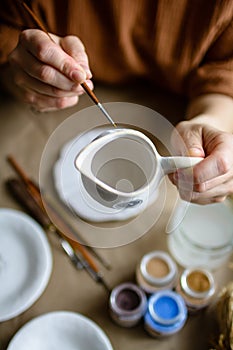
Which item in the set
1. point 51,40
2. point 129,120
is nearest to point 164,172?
point 129,120

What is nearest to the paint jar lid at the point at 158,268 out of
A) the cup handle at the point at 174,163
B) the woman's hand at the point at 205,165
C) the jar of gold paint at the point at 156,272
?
the jar of gold paint at the point at 156,272

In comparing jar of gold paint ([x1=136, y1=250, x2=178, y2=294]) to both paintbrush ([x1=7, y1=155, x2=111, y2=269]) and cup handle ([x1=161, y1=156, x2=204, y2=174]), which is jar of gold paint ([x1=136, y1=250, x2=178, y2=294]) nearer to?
paintbrush ([x1=7, y1=155, x2=111, y2=269])

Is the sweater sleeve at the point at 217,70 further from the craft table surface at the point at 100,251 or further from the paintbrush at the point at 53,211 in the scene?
the paintbrush at the point at 53,211

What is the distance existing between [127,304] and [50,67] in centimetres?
32

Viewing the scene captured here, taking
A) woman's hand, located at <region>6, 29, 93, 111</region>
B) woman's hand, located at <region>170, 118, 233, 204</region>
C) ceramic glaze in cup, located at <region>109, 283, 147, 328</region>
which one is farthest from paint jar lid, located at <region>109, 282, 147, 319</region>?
woman's hand, located at <region>6, 29, 93, 111</region>

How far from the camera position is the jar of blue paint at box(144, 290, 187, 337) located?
2.13ft

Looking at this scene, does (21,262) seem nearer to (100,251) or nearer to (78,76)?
(100,251)

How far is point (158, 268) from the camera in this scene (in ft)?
2.30

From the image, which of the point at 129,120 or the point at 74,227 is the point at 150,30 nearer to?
the point at 129,120

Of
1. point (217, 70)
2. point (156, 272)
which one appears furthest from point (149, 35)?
point (156, 272)

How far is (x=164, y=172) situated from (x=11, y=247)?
302 millimetres

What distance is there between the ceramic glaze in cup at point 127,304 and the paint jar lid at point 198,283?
0.06m

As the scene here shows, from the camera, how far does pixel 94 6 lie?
69cm

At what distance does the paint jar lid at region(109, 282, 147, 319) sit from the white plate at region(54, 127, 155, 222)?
9 cm
